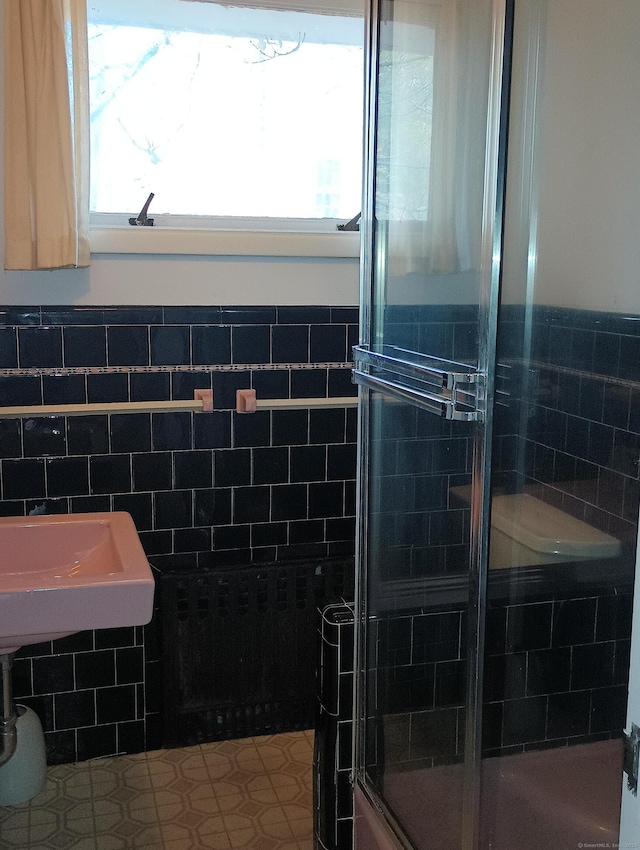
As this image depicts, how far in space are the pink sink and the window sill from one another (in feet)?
2.57

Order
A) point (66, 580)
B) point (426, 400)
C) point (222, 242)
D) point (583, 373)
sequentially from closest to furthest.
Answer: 1. point (583, 373)
2. point (426, 400)
3. point (66, 580)
4. point (222, 242)

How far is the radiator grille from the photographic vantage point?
107 inches

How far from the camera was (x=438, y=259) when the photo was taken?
159 cm

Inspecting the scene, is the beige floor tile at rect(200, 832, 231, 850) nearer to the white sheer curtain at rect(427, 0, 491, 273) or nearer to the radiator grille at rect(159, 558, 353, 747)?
the radiator grille at rect(159, 558, 353, 747)

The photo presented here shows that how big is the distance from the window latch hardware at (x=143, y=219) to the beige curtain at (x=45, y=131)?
0.21 metres

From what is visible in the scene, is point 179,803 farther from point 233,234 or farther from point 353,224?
point 353,224

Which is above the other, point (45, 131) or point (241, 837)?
point (45, 131)

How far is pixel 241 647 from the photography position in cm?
279

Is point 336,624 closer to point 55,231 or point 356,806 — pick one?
point 356,806

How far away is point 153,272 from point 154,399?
1.21 ft

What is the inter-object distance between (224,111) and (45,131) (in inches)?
22.7

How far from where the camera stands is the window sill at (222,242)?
2.49m

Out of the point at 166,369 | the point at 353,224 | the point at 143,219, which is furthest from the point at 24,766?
the point at 353,224

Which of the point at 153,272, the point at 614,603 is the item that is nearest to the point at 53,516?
the point at 153,272
